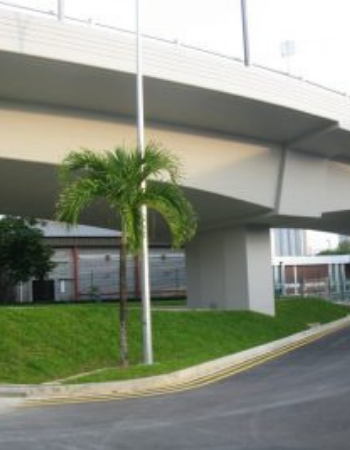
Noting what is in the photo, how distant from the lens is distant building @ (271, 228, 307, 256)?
137 m

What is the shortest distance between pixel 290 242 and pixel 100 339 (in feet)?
398

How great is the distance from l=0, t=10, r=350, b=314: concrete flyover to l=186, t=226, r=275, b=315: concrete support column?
4 cm

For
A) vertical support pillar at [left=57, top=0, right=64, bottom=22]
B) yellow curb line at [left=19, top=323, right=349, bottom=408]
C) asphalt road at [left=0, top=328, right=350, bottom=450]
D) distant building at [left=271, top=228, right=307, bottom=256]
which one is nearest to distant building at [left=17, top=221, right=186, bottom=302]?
vertical support pillar at [left=57, top=0, right=64, bottom=22]

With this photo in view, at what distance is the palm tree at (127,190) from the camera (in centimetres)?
1734

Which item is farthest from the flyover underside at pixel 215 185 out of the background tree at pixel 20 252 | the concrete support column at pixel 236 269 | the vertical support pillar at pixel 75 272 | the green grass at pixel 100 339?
the vertical support pillar at pixel 75 272

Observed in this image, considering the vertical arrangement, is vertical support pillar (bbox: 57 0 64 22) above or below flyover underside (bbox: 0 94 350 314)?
above

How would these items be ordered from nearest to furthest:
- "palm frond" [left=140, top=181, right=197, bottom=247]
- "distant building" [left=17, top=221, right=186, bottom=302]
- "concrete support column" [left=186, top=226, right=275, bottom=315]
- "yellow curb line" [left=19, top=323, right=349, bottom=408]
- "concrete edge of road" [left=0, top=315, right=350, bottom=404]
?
"yellow curb line" [left=19, top=323, right=349, bottom=408]
"concrete edge of road" [left=0, top=315, right=350, bottom=404]
"palm frond" [left=140, top=181, right=197, bottom=247]
"concrete support column" [left=186, top=226, right=275, bottom=315]
"distant building" [left=17, top=221, right=186, bottom=302]

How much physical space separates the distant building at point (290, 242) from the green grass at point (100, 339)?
10823 cm

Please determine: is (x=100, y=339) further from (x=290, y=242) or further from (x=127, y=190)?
(x=290, y=242)

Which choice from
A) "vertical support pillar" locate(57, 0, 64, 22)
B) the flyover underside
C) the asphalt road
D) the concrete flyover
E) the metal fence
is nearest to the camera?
the asphalt road

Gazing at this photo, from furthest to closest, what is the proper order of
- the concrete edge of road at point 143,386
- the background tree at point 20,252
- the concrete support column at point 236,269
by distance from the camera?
the background tree at point 20,252
the concrete support column at point 236,269
the concrete edge of road at point 143,386

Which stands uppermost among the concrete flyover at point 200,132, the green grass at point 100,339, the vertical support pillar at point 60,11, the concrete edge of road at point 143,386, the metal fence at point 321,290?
the vertical support pillar at point 60,11

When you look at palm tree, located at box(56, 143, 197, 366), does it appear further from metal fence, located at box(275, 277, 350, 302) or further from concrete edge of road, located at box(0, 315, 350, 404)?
metal fence, located at box(275, 277, 350, 302)

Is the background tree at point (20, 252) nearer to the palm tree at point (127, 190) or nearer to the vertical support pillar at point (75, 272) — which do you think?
the vertical support pillar at point (75, 272)
